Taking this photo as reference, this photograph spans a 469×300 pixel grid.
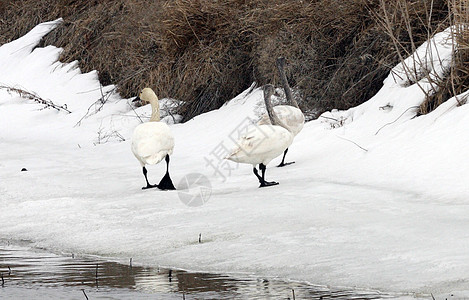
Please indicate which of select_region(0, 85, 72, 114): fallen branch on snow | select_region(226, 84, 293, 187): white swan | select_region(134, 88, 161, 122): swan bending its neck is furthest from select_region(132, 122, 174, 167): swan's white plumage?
select_region(0, 85, 72, 114): fallen branch on snow

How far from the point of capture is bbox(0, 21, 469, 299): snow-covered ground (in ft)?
19.3

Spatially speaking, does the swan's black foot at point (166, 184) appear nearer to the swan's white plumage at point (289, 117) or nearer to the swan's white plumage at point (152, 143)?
the swan's white plumage at point (152, 143)

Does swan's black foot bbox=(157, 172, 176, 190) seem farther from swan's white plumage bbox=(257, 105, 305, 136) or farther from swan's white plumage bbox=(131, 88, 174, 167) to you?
swan's white plumage bbox=(257, 105, 305, 136)

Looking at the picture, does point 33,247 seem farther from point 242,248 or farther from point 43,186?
point 43,186

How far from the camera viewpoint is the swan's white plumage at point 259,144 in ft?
28.4

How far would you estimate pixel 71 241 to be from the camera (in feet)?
24.2

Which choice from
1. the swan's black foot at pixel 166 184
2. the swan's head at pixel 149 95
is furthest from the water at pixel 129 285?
the swan's head at pixel 149 95

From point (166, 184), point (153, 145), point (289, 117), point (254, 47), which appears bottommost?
point (166, 184)

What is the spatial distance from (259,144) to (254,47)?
6402 millimetres

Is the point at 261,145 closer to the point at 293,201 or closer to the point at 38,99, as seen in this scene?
the point at 293,201

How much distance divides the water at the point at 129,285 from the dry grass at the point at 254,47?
6.17 m

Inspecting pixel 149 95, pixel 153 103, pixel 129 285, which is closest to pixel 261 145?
pixel 153 103

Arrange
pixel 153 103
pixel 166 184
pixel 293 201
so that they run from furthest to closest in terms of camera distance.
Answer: pixel 153 103, pixel 166 184, pixel 293 201

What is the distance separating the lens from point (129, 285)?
5633 mm
